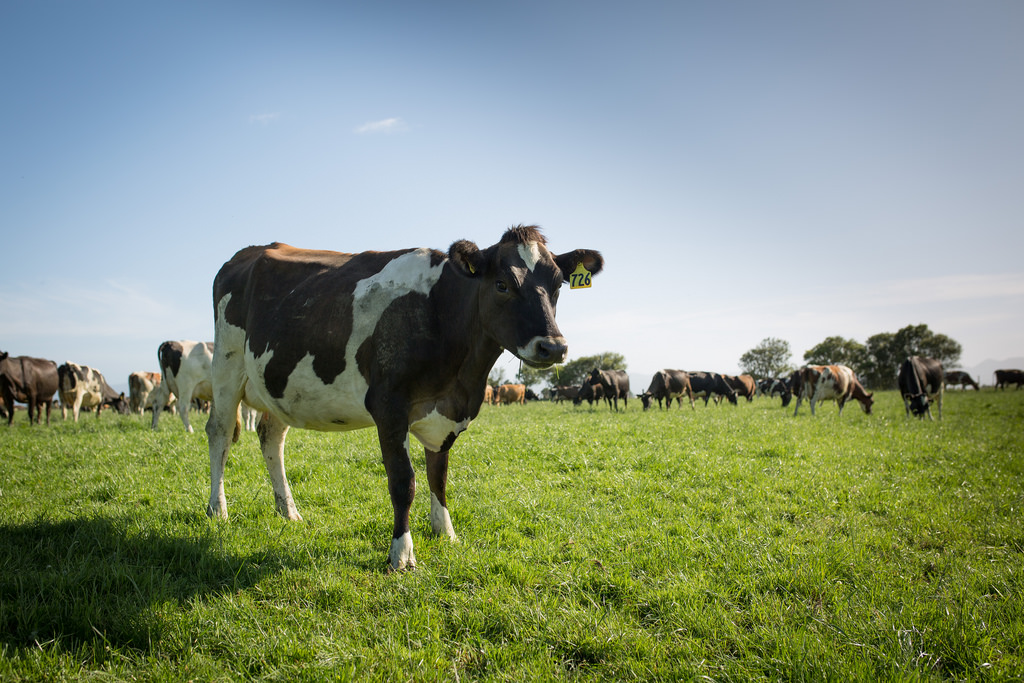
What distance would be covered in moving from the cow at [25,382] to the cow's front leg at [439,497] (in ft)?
70.9

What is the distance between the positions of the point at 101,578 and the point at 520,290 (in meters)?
3.97

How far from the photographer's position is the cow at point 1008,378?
182 feet

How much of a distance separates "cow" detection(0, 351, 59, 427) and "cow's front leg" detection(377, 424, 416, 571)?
21.9 m

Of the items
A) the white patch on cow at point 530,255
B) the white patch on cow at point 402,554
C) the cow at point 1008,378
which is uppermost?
the white patch on cow at point 530,255

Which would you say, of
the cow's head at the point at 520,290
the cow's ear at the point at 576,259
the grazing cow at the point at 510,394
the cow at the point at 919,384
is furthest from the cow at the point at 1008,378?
the cow's head at the point at 520,290

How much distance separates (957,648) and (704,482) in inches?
184

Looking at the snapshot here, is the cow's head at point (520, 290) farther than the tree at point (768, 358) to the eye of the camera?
No

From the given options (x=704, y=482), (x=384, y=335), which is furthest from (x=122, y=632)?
(x=704, y=482)

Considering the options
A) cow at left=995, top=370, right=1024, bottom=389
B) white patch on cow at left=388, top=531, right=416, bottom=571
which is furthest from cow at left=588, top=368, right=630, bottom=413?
cow at left=995, top=370, right=1024, bottom=389

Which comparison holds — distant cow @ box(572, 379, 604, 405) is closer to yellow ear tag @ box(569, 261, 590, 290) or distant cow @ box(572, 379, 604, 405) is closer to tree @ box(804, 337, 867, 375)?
yellow ear tag @ box(569, 261, 590, 290)

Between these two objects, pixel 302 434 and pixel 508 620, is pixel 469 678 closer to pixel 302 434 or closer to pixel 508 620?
pixel 508 620

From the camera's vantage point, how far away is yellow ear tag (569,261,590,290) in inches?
211

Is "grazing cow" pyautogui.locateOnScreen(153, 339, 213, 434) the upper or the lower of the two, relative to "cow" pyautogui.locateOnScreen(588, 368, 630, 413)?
upper

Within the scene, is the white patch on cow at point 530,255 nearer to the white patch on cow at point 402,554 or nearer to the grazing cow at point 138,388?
the white patch on cow at point 402,554
